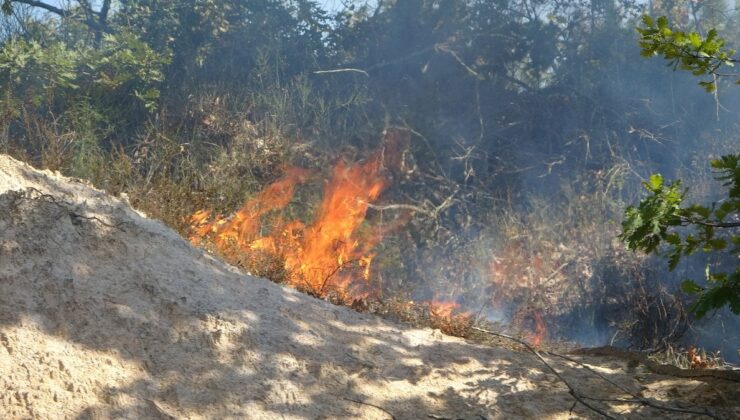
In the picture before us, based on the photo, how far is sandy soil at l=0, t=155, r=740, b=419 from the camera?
3303mm

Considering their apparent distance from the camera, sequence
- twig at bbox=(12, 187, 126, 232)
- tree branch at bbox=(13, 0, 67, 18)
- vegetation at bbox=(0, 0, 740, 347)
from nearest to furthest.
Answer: twig at bbox=(12, 187, 126, 232)
vegetation at bbox=(0, 0, 740, 347)
tree branch at bbox=(13, 0, 67, 18)

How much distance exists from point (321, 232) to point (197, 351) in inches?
175

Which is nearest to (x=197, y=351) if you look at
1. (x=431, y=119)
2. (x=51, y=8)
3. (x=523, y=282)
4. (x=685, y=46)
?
(x=685, y=46)

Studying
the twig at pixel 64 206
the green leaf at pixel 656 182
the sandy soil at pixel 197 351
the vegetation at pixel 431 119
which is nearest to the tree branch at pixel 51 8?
the vegetation at pixel 431 119

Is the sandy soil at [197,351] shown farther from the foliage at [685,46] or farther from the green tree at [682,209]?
the foliage at [685,46]

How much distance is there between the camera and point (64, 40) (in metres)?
12.1

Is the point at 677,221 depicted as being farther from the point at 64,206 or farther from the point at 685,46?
the point at 64,206

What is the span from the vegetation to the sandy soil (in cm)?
350

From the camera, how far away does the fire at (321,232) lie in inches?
253

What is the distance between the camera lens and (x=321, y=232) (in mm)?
8133

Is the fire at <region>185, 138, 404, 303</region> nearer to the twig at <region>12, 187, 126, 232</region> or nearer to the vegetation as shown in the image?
the vegetation

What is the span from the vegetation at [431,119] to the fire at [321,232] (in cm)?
17

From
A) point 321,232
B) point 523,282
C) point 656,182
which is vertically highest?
point 656,182

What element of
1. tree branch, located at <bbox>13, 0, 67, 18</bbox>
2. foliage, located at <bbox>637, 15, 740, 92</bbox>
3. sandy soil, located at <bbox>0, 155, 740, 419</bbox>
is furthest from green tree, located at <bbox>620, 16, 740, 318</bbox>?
tree branch, located at <bbox>13, 0, 67, 18</bbox>
